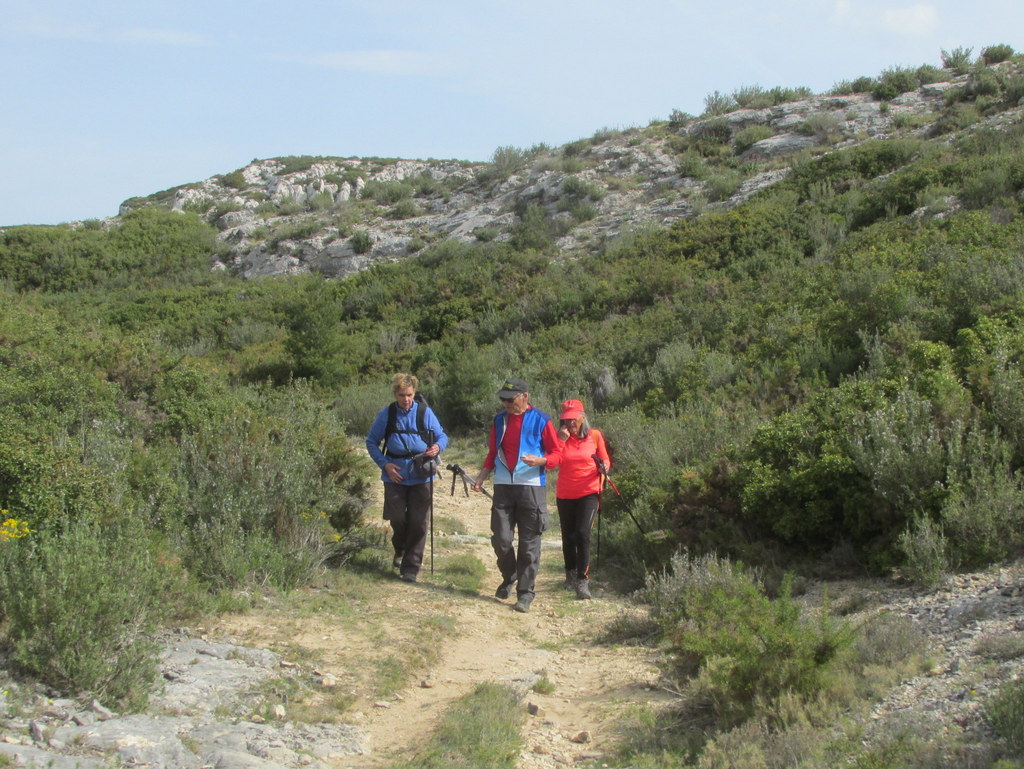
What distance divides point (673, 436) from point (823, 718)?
5550 millimetres

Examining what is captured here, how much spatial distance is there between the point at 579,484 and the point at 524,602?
103cm

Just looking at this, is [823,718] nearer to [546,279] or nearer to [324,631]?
[324,631]

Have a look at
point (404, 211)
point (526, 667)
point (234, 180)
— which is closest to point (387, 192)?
point (404, 211)

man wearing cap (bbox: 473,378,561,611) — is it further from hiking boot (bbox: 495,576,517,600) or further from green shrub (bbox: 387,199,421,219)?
green shrub (bbox: 387,199,421,219)

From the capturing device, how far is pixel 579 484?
22.2 ft

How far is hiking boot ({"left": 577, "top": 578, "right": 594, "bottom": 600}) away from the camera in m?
6.83

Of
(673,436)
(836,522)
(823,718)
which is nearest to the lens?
(823,718)

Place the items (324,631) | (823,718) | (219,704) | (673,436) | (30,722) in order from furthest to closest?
(673,436) → (324,631) → (219,704) → (823,718) → (30,722)

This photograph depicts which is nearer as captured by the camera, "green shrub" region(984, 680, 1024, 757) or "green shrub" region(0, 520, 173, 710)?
"green shrub" region(984, 680, 1024, 757)

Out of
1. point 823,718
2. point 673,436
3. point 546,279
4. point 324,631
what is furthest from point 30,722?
point 546,279

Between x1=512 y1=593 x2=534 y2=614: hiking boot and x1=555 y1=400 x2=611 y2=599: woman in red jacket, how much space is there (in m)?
0.47

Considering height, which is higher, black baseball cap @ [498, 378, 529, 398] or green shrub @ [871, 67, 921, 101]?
green shrub @ [871, 67, 921, 101]

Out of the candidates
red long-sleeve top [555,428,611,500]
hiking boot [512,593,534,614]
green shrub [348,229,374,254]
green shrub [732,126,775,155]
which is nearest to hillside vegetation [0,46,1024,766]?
red long-sleeve top [555,428,611,500]

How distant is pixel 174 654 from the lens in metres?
4.50
